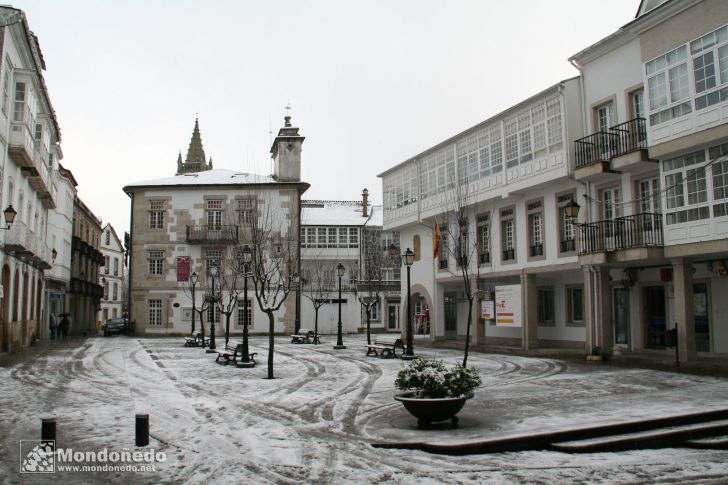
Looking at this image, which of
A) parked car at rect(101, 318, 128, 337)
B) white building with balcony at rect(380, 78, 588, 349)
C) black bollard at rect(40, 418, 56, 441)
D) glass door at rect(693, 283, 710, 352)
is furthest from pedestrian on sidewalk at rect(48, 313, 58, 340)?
glass door at rect(693, 283, 710, 352)

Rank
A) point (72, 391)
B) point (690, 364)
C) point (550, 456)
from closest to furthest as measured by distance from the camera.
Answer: point (550, 456), point (72, 391), point (690, 364)

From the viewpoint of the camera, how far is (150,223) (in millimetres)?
44875

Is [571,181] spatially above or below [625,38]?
below

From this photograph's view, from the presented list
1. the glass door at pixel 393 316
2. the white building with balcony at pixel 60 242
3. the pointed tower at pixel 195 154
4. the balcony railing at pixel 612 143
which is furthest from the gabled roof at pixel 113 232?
the balcony railing at pixel 612 143

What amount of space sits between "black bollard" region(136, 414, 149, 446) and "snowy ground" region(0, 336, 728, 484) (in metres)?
0.20

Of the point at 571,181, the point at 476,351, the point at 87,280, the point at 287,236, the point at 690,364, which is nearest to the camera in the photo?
the point at 690,364

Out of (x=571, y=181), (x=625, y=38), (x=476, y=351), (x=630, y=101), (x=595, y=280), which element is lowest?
(x=476, y=351)

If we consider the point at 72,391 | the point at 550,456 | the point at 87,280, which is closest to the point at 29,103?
the point at 72,391

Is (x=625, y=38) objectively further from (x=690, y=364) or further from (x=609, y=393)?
(x=609, y=393)

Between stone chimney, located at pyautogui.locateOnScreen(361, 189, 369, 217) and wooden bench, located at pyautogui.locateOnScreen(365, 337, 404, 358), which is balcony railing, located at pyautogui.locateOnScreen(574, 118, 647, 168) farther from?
stone chimney, located at pyautogui.locateOnScreen(361, 189, 369, 217)

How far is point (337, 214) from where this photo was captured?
185 feet

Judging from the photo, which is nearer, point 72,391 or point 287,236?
point 72,391

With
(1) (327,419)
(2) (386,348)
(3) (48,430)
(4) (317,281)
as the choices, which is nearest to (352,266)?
Answer: (4) (317,281)

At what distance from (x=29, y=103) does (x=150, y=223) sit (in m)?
21.8
